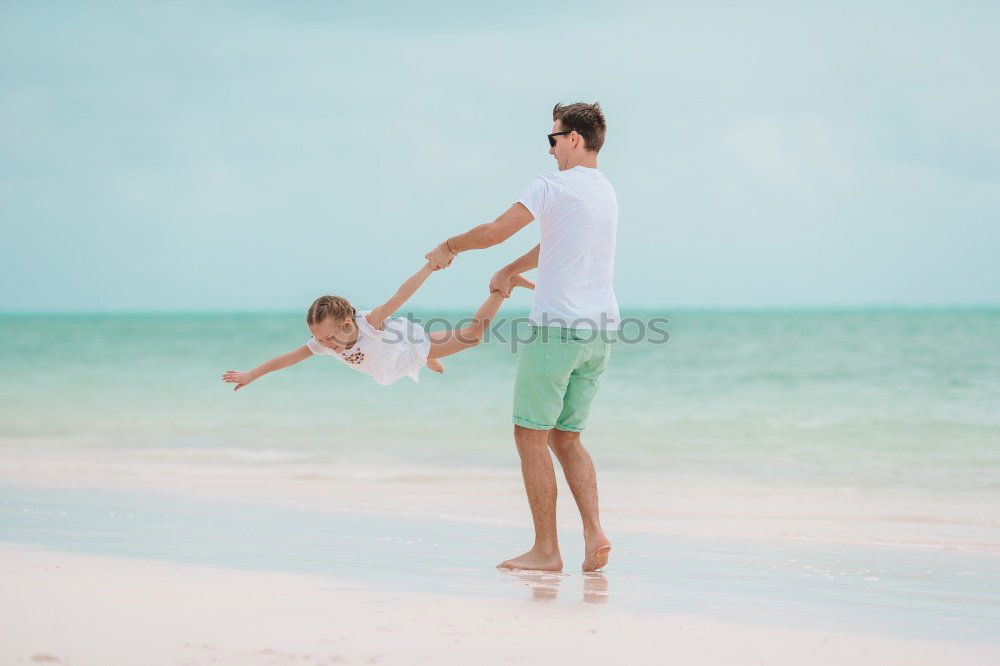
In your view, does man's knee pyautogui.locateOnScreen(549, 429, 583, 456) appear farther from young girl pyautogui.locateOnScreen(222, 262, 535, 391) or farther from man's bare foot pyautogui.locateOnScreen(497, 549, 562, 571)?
young girl pyautogui.locateOnScreen(222, 262, 535, 391)

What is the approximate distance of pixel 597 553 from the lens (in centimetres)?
442

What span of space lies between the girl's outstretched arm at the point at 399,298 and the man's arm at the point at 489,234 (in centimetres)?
19

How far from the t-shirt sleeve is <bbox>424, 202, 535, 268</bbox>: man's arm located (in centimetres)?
2

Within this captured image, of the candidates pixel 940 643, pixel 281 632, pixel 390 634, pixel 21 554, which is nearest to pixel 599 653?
pixel 390 634

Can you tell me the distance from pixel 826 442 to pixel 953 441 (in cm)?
119

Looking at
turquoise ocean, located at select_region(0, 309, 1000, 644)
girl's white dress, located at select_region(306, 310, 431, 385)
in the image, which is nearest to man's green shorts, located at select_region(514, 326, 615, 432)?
turquoise ocean, located at select_region(0, 309, 1000, 644)

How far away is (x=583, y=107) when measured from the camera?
433 cm

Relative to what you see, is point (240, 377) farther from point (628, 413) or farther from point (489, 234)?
point (628, 413)

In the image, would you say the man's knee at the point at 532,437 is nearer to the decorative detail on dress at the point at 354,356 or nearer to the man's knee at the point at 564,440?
the man's knee at the point at 564,440

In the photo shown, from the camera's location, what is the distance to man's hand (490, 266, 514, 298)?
462 centimetres

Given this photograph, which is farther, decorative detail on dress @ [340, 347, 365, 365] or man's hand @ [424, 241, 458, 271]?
decorative detail on dress @ [340, 347, 365, 365]

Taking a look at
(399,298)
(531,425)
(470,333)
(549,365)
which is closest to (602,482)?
(470,333)

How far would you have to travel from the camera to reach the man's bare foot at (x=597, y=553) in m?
4.41

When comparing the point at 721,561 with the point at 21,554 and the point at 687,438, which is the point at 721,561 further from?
the point at 687,438
